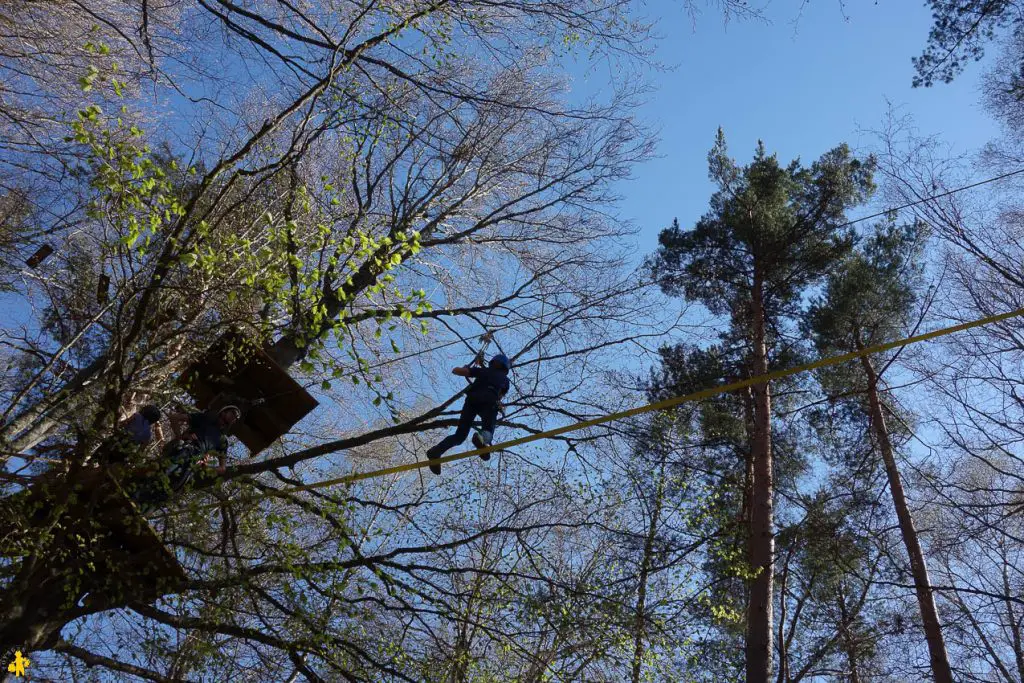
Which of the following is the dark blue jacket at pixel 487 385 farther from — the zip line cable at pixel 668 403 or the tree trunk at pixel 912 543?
the tree trunk at pixel 912 543

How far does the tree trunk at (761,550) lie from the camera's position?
281 inches

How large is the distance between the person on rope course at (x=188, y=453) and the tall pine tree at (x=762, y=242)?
21.8ft

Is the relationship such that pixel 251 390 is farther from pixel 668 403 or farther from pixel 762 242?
pixel 762 242

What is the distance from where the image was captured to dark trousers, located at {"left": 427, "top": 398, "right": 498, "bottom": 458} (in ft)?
20.5

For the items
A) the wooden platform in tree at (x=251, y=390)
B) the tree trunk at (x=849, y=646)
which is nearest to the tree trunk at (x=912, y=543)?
the tree trunk at (x=849, y=646)

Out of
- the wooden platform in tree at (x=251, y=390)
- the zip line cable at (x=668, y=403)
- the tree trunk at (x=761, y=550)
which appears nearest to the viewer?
the zip line cable at (x=668, y=403)

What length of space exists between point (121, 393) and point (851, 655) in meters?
9.53

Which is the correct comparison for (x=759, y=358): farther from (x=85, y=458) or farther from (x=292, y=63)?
(x=85, y=458)

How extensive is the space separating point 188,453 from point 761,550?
5595mm

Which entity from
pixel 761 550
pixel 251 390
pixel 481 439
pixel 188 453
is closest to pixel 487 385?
pixel 481 439

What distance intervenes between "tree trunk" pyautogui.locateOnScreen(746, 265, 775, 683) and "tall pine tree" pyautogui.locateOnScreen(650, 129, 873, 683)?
103 centimetres

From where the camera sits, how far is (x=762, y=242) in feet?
34.6

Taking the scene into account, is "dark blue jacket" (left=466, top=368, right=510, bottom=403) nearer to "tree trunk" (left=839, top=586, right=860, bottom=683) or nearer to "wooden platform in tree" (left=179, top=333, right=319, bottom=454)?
"wooden platform in tree" (left=179, top=333, right=319, bottom=454)

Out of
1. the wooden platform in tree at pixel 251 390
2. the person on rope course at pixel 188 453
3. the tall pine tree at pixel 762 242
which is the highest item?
the tall pine tree at pixel 762 242
